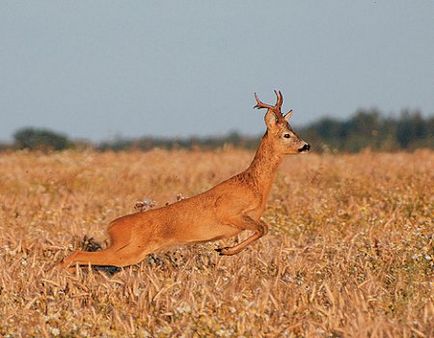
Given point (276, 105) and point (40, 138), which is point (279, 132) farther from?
point (40, 138)

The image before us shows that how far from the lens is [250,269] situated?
9.68 meters

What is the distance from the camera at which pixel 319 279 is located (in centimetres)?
938

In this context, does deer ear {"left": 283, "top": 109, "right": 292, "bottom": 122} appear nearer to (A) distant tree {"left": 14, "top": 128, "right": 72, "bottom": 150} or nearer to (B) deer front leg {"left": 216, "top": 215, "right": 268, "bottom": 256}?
(B) deer front leg {"left": 216, "top": 215, "right": 268, "bottom": 256}

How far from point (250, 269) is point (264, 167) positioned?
119 centimetres

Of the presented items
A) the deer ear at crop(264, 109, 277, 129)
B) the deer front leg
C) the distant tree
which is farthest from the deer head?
the distant tree

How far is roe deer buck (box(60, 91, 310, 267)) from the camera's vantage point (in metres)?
9.91

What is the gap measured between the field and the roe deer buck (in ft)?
0.75

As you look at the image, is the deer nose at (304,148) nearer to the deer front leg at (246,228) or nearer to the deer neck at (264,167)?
the deer neck at (264,167)

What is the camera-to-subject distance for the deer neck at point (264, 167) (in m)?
10.2

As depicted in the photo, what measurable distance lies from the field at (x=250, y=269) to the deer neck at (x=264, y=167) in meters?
0.70

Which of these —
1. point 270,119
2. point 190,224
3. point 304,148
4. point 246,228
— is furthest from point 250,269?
point 270,119

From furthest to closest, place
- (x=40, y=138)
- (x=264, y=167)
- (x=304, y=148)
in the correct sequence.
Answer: (x=40, y=138) → (x=264, y=167) → (x=304, y=148)

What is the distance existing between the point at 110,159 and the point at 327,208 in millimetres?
11235

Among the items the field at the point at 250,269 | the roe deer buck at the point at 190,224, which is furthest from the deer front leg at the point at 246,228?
the field at the point at 250,269
